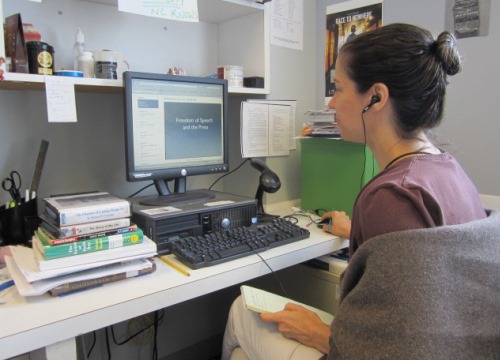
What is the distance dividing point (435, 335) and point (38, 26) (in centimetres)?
136

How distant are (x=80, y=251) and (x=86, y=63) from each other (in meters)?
0.62

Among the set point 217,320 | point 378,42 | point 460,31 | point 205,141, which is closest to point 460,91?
point 460,31

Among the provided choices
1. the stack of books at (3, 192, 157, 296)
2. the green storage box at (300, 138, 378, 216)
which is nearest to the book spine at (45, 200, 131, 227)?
the stack of books at (3, 192, 157, 296)

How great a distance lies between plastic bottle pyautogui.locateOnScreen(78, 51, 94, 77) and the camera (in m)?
1.25

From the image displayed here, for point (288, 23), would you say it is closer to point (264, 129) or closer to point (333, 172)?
point (264, 129)

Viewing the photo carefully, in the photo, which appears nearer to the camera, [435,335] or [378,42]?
[435,335]

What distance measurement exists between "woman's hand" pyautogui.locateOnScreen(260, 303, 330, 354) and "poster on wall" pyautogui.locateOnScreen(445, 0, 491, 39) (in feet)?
3.84

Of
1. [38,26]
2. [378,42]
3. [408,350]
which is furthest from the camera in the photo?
[38,26]

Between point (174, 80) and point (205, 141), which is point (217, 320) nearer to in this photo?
point (205, 141)

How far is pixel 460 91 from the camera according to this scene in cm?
154

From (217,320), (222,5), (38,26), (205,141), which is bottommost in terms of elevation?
(217,320)

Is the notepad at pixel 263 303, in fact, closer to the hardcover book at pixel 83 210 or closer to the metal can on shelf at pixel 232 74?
the hardcover book at pixel 83 210

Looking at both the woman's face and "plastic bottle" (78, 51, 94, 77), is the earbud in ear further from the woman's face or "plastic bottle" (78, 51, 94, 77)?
"plastic bottle" (78, 51, 94, 77)

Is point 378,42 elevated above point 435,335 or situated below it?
above
